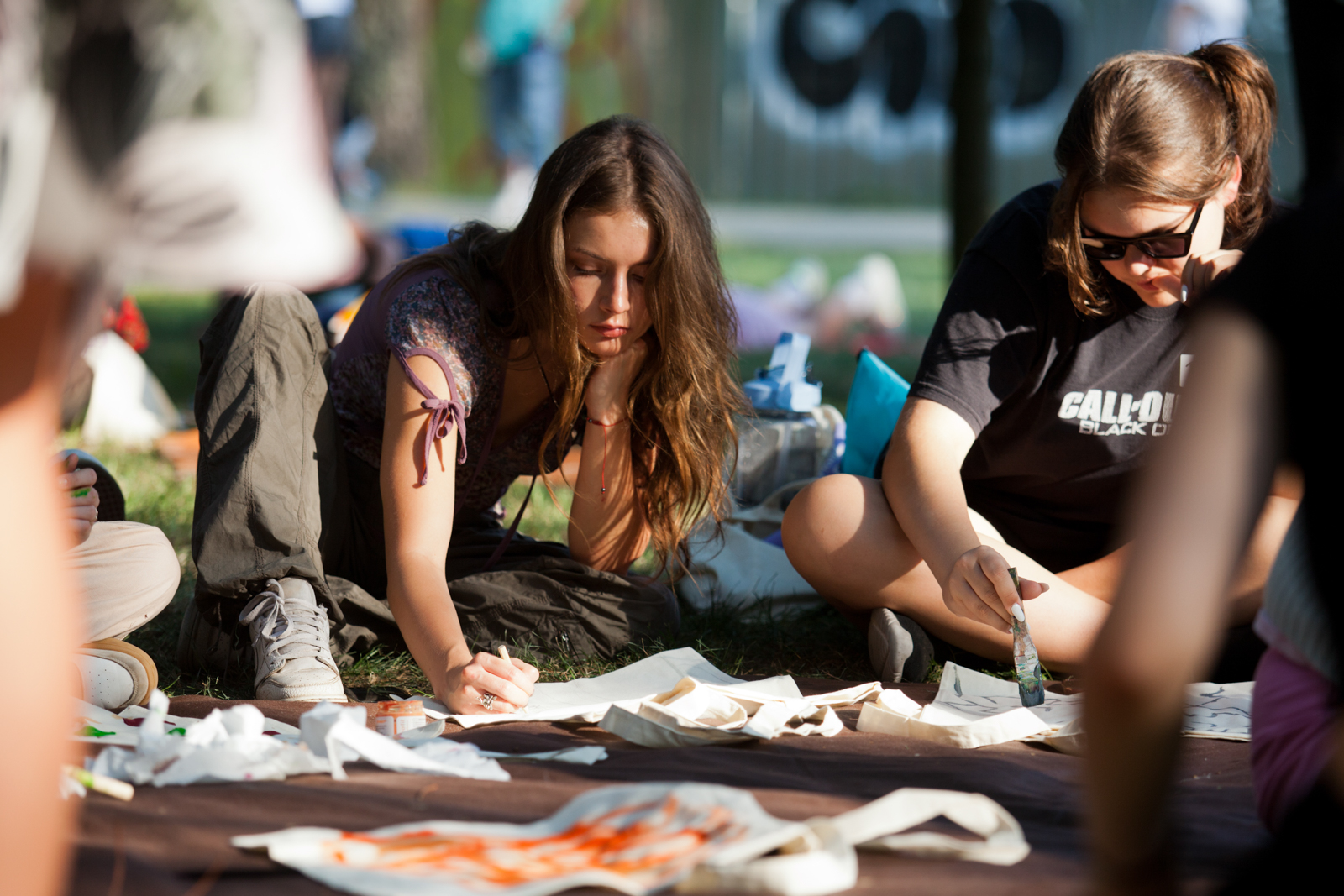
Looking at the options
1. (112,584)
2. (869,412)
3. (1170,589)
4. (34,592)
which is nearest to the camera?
(1170,589)

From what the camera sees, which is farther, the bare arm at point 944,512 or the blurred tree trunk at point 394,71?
the blurred tree trunk at point 394,71

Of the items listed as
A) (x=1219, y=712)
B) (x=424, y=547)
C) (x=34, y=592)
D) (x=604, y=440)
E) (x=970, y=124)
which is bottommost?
(x=1219, y=712)

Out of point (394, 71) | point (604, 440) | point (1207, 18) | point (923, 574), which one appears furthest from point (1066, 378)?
point (394, 71)

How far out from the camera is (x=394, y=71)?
13.1m

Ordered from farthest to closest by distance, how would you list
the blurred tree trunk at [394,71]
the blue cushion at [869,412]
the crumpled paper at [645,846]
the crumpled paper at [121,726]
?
the blurred tree trunk at [394,71] < the blue cushion at [869,412] < the crumpled paper at [121,726] < the crumpled paper at [645,846]

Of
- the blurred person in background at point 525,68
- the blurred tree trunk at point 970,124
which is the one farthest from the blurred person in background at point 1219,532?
the blurred person in background at point 525,68

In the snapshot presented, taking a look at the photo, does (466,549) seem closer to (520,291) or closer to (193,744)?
(520,291)

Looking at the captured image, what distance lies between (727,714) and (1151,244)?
44.2 inches

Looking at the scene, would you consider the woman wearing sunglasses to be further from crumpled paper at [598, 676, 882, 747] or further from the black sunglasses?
crumpled paper at [598, 676, 882, 747]

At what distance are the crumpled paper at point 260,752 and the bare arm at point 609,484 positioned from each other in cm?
83

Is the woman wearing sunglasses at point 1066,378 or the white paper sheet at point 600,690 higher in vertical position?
the woman wearing sunglasses at point 1066,378

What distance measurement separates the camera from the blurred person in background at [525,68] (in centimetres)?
1258

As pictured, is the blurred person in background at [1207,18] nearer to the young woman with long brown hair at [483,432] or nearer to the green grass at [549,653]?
the green grass at [549,653]

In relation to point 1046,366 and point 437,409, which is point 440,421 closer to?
point 437,409
